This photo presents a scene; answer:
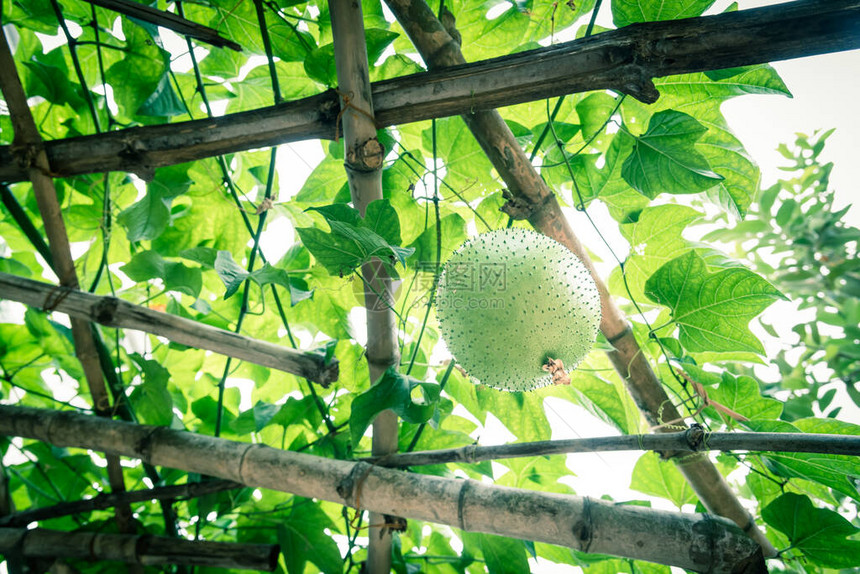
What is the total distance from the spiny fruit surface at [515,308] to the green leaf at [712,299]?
0.23m

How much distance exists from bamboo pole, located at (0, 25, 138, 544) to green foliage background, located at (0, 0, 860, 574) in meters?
0.05

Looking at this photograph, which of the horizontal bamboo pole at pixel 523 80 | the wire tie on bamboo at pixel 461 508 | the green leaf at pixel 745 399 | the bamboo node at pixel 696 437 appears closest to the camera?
the horizontal bamboo pole at pixel 523 80

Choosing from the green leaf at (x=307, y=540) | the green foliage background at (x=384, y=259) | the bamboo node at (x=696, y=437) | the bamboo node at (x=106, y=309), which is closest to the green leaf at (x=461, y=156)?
the green foliage background at (x=384, y=259)

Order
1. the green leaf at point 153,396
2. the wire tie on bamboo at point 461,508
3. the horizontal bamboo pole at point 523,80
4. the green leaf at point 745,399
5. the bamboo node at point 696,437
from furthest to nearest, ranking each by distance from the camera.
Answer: the green leaf at point 153,396 → the green leaf at point 745,399 → the wire tie on bamboo at point 461,508 → the bamboo node at point 696,437 → the horizontal bamboo pole at point 523,80

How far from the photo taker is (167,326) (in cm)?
85

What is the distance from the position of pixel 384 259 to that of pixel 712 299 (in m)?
0.53

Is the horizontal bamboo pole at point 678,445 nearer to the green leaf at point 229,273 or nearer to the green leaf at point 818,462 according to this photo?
the green leaf at point 818,462

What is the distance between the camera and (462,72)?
663 mm

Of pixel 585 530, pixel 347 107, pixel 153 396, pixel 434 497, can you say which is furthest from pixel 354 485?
pixel 347 107

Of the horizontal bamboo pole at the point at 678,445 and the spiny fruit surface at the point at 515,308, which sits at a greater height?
the spiny fruit surface at the point at 515,308

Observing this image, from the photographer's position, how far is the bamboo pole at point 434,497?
65 centimetres

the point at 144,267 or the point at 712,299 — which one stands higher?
the point at 144,267

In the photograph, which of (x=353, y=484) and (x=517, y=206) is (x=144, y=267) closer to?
(x=353, y=484)

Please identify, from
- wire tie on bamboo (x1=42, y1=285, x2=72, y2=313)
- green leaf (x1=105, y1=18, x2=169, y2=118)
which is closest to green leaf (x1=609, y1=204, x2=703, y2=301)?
green leaf (x1=105, y1=18, x2=169, y2=118)
